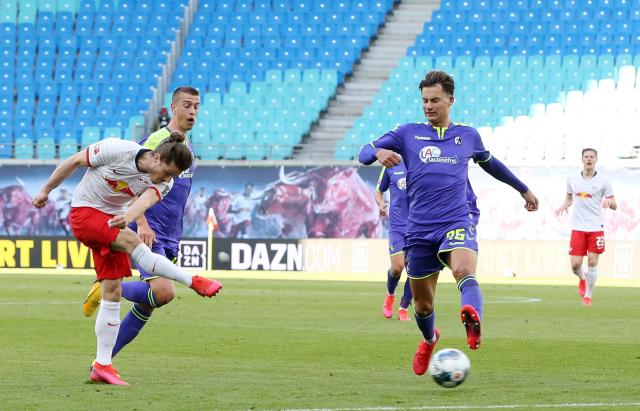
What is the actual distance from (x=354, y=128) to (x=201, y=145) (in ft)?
14.1

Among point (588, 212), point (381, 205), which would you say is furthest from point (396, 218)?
point (588, 212)

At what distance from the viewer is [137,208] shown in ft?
26.8

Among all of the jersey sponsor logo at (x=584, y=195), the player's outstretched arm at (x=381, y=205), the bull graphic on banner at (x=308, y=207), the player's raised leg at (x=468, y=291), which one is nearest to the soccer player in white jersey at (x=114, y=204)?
the player's raised leg at (x=468, y=291)

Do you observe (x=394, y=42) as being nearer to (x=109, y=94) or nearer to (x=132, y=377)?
(x=109, y=94)

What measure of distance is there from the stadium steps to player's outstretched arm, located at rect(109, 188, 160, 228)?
82.0 ft

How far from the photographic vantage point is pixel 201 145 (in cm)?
3344

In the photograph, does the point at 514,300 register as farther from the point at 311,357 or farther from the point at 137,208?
the point at 137,208

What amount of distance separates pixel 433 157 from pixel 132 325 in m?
2.58

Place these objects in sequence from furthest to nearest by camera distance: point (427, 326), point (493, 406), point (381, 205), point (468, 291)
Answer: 1. point (381, 205)
2. point (427, 326)
3. point (468, 291)
4. point (493, 406)

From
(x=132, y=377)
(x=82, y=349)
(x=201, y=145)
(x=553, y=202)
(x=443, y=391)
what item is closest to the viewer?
(x=443, y=391)

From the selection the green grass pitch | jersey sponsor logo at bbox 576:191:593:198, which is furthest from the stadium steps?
the green grass pitch

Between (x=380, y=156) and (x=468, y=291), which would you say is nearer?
(x=468, y=291)

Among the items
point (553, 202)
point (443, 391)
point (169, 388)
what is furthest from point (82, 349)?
point (553, 202)

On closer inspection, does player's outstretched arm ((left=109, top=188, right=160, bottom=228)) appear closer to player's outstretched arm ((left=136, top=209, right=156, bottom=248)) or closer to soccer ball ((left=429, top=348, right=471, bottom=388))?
player's outstretched arm ((left=136, top=209, right=156, bottom=248))
